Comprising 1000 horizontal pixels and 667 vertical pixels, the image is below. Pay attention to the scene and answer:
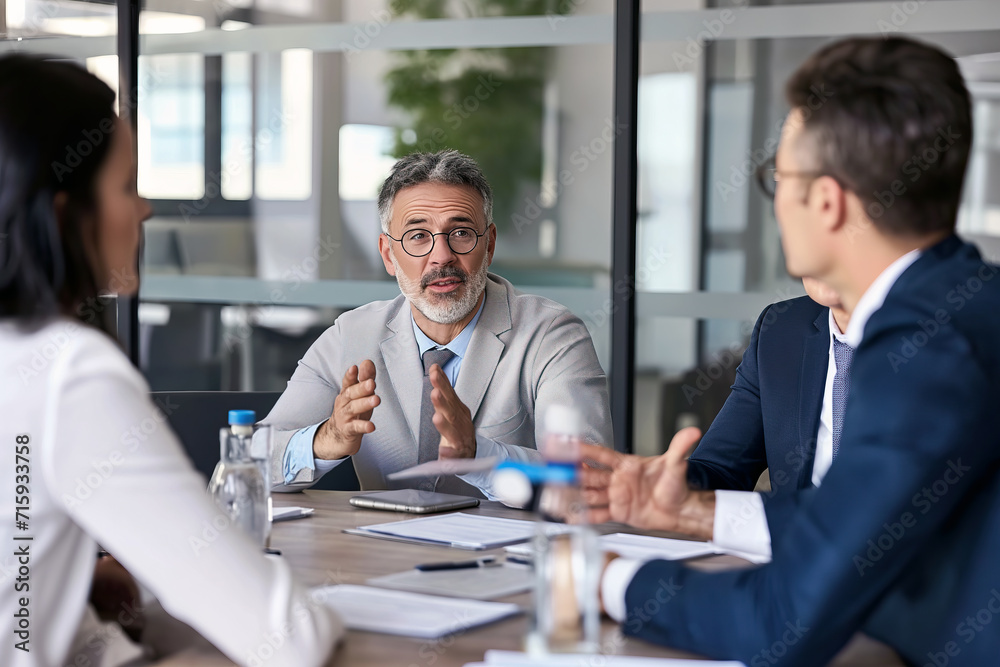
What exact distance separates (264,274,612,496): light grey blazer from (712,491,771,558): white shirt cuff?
3.32 feet

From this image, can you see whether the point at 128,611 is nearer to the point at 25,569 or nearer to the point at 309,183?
the point at 25,569

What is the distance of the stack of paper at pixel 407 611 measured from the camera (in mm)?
1253

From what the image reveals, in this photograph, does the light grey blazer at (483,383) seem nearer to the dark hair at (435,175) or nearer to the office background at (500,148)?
the dark hair at (435,175)

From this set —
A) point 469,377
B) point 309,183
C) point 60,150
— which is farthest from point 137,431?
point 309,183

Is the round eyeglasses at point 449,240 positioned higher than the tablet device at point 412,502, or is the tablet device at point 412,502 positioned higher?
the round eyeglasses at point 449,240

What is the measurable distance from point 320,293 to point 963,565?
125 inches

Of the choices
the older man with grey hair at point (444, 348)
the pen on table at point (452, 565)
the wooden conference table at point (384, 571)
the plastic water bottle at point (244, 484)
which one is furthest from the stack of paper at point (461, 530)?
the older man with grey hair at point (444, 348)

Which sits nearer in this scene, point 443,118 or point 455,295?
point 455,295

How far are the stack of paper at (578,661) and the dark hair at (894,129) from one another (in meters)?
0.61

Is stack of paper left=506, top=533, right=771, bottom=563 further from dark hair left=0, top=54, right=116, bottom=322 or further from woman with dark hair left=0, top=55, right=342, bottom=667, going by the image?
dark hair left=0, top=54, right=116, bottom=322

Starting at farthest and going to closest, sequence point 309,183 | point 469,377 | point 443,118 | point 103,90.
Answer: point 309,183
point 443,118
point 469,377
point 103,90

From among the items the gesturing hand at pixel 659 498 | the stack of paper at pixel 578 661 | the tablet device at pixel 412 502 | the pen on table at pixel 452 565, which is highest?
the gesturing hand at pixel 659 498

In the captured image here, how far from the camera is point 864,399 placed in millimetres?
1203

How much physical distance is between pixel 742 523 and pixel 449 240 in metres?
1.48
